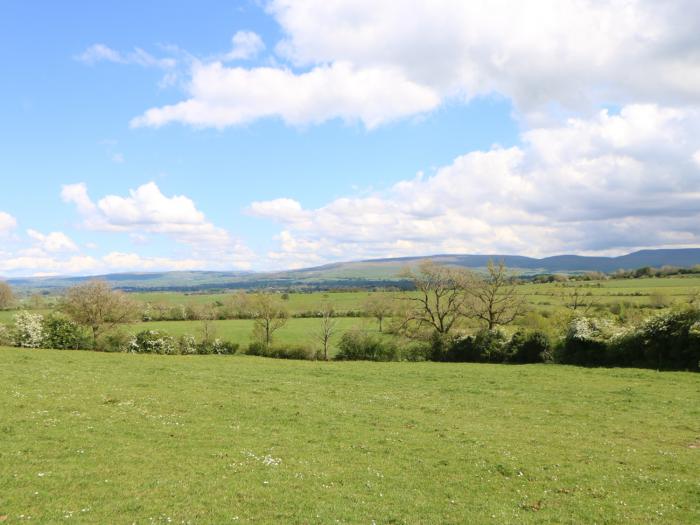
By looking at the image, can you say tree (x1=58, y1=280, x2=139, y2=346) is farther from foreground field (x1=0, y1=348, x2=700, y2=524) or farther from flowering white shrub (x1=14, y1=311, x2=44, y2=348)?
foreground field (x1=0, y1=348, x2=700, y2=524)

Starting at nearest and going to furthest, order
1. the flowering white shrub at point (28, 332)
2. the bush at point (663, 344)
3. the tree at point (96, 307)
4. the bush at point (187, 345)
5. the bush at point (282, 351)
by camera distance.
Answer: the bush at point (663, 344)
the flowering white shrub at point (28, 332)
the tree at point (96, 307)
the bush at point (282, 351)
the bush at point (187, 345)

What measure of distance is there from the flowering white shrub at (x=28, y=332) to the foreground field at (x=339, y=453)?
30.4m

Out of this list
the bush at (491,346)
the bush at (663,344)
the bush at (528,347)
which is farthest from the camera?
the bush at (491,346)

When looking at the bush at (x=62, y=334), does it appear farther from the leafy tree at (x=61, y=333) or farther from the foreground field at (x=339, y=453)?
the foreground field at (x=339, y=453)

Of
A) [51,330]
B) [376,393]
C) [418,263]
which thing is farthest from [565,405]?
[51,330]

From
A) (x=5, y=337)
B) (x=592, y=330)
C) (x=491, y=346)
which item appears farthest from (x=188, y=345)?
(x=592, y=330)

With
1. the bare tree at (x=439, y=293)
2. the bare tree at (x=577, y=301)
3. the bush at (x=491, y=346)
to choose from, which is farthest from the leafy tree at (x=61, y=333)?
the bare tree at (x=577, y=301)

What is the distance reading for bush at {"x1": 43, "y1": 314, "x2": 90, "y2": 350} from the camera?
55.0 meters

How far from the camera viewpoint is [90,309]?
5997 centimetres

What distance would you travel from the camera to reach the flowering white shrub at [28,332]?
53.9 metres

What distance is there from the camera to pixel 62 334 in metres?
55.5

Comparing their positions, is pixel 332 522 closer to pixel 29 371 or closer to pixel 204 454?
pixel 204 454

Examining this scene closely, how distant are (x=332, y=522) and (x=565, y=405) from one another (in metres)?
19.1

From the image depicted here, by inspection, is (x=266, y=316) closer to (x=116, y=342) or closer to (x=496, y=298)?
(x=116, y=342)
